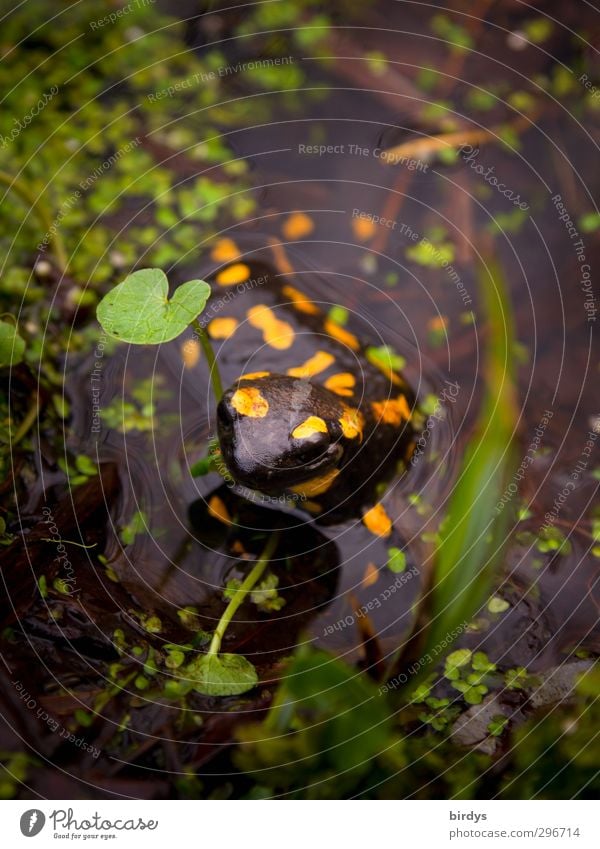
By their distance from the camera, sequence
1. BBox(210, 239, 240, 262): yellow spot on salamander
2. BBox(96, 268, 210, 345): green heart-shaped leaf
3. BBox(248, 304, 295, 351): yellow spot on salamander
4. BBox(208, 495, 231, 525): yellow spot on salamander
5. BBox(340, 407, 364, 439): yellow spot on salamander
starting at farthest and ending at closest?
BBox(210, 239, 240, 262): yellow spot on salamander < BBox(248, 304, 295, 351): yellow spot on salamander < BBox(208, 495, 231, 525): yellow spot on salamander < BBox(340, 407, 364, 439): yellow spot on salamander < BBox(96, 268, 210, 345): green heart-shaped leaf

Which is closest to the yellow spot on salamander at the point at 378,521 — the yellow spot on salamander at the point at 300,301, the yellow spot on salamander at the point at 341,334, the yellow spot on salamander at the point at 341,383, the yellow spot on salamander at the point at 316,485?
the yellow spot on salamander at the point at 316,485

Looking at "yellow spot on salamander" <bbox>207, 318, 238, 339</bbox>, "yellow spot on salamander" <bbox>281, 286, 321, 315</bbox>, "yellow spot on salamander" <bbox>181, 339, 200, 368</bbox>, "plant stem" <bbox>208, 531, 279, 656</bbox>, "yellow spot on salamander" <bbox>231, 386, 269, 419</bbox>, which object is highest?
"yellow spot on salamander" <bbox>281, 286, 321, 315</bbox>

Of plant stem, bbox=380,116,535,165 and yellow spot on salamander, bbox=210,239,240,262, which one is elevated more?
plant stem, bbox=380,116,535,165

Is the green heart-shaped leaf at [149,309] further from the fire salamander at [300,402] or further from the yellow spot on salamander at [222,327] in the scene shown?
the yellow spot on salamander at [222,327]

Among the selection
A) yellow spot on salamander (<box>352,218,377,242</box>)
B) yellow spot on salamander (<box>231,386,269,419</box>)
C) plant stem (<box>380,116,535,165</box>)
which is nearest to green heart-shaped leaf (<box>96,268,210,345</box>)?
yellow spot on salamander (<box>231,386,269,419</box>)

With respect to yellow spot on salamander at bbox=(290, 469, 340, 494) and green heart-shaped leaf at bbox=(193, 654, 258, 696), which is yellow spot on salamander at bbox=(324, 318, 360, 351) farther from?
green heart-shaped leaf at bbox=(193, 654, 258, 696)

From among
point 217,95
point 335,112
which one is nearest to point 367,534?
point 335,112

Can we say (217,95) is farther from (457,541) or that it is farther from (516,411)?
(457,541)

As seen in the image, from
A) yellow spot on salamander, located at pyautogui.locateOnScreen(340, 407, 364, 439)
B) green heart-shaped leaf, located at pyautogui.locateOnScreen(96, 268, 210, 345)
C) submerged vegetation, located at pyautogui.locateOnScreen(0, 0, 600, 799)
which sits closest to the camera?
green heart-shaped leaf, located at pyautogui.locateOnScreen(96, 268, 210, 345)
